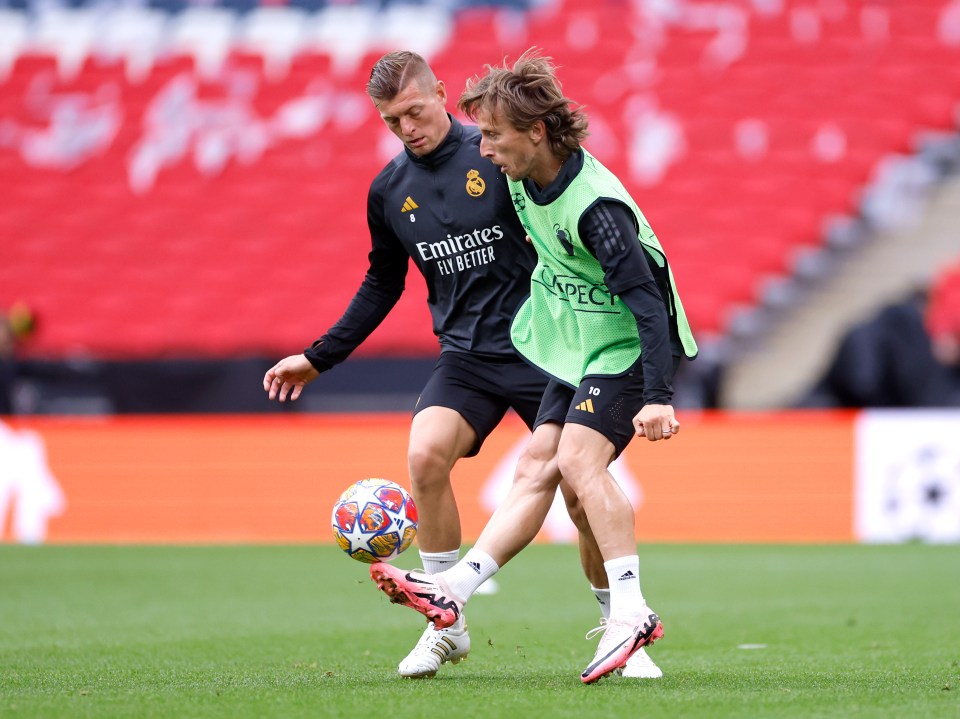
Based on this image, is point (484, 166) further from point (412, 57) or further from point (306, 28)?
point (306, 28)

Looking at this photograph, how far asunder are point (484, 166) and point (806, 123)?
1054 centimetres

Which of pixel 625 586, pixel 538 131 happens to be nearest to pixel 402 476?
pixel 625 586

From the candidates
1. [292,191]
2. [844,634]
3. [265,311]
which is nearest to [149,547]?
[265,311]

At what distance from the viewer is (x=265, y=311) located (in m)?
15.0

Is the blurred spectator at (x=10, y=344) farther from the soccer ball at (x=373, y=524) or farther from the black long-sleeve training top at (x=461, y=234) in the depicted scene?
the soccer ball at (x=373, y=524)

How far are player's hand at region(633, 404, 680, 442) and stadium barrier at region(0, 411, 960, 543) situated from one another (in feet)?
22.6

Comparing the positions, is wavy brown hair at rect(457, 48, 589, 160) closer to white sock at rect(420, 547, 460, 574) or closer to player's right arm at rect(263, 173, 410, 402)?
player's right arm at rect(263, 173, 410, 402)

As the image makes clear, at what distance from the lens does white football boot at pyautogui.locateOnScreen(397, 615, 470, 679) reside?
4.96 meters

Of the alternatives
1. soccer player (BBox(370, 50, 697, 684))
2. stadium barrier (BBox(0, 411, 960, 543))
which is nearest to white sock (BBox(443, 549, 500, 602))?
soccer player (BBox(370, 50, 697, 684))

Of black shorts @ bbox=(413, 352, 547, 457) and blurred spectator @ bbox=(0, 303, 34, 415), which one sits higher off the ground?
black shorts @ bbox=(413, 352, 547, 457)

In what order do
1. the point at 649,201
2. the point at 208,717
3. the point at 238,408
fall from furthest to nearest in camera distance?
the point at 649,201 < the point at 238,408 < the point at 208,717

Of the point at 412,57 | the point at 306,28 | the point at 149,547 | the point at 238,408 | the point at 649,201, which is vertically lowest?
the point at 149,547

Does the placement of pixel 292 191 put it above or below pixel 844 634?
above

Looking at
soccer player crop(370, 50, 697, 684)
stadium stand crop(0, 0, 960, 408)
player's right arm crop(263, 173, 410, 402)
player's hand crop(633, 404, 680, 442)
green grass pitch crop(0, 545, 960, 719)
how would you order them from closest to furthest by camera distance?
1. green grass pitch crop(0, 545, 960, 719)
2. player's hand crop(633, 404, 680, 442)
3. soccer player crop(370, 50, 697, 684)
4. player's right arm crop(263, 173, 410, 402)
5. stadium stand crop(0, 0, 960, 408)
